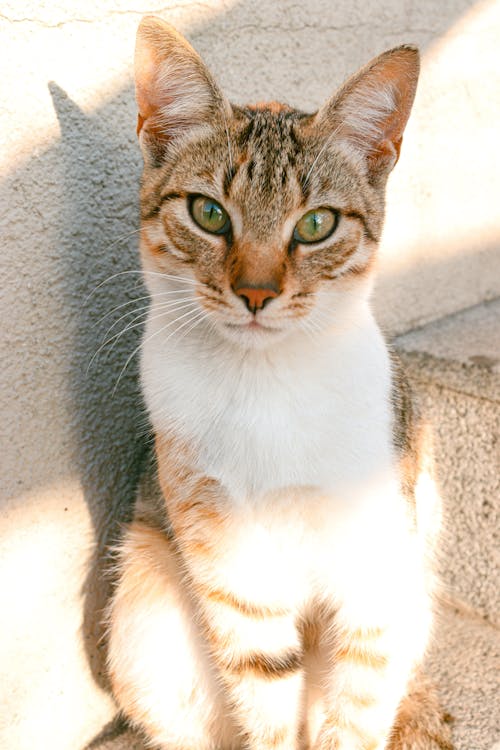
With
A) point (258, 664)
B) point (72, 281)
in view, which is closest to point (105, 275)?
point (72, 281)

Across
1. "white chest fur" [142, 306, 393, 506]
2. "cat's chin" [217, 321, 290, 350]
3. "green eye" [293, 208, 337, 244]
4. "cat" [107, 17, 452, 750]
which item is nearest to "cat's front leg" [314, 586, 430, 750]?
"cat" [107, 17, 452, 750]

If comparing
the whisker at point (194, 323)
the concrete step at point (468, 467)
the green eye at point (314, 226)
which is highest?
the green eye at point (314, 226)

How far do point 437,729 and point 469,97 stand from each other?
7.03 feet

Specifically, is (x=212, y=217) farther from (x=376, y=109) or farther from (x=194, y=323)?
(x=376, y=109)

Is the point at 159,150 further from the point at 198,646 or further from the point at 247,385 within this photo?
the point at 198,646

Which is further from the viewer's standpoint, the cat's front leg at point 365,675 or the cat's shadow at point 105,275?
the cat's shadow at point 105,275

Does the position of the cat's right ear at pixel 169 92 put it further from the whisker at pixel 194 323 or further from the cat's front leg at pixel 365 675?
the cat's front leg at pixel 365 675

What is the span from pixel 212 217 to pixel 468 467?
1.26 meters

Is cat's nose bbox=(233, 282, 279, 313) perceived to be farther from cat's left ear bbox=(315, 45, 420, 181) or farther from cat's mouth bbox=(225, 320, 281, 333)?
cat's left ear bbox=(315, 45, 420, 181)

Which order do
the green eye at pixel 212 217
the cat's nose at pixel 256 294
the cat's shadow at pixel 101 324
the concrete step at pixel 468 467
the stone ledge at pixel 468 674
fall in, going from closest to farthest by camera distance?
1. the cat's nose at pixel 256 294
2. the green eye at pixel 212 217
3. the cat's shadow at pixel 101 324
4. the stone ledge at pixel 468 674
5. the concrete step at pixel 468 467

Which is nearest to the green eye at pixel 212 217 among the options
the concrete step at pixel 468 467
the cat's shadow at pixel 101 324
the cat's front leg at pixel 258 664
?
the cat's shadow at pixel 101 324

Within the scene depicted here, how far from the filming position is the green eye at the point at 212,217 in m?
1.43

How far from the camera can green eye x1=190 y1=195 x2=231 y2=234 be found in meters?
1.43

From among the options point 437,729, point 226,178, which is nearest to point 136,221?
point 226,178
